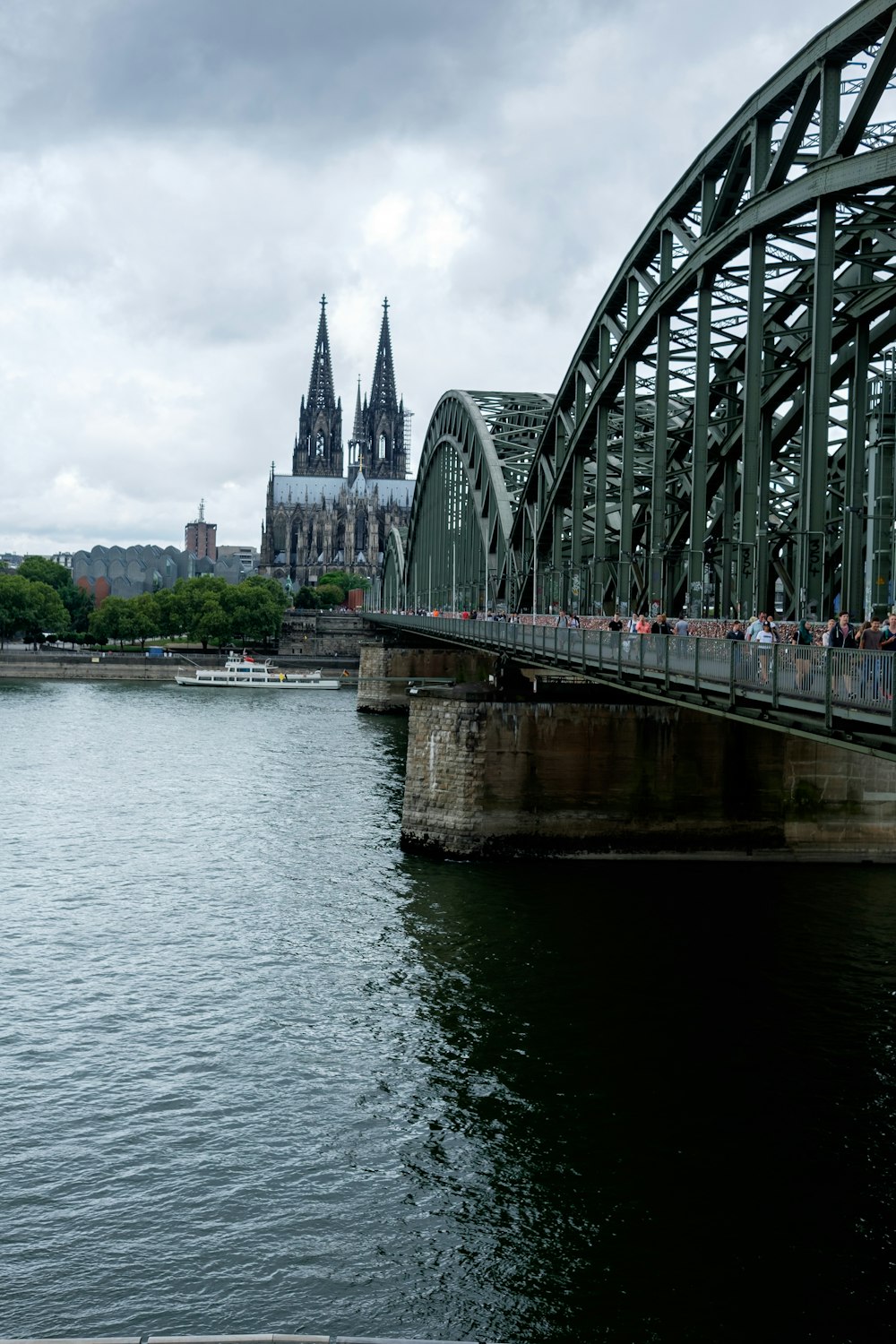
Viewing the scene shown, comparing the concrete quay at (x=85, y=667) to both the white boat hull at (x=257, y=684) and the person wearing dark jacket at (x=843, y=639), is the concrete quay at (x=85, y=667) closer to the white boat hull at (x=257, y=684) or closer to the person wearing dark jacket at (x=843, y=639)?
the white boat hull at (x=257, y=684)

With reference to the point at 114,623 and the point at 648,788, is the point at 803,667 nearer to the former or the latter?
the point at 648,788

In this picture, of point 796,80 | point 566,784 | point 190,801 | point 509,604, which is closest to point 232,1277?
point 566,784

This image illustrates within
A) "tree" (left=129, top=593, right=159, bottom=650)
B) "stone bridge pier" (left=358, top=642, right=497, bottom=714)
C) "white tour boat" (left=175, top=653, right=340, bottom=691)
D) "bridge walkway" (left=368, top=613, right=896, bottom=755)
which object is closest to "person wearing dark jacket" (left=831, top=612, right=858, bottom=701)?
"bridge walkway" (left=368, top=613, right=896, bottom=755)

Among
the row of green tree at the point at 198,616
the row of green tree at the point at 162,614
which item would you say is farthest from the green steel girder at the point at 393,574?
the row of green tree at the point at 198,616

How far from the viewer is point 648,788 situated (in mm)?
34406

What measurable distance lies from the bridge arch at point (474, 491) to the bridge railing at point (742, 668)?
29.6 meters

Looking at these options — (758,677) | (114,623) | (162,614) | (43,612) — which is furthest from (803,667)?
(114,623)

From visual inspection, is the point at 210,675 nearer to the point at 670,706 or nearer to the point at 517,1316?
the point at 670,706

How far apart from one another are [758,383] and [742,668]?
32.7 feet

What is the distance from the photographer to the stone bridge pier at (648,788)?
3391 centimetres

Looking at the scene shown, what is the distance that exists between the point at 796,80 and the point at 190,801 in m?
28.3

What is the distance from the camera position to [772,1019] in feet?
72.2

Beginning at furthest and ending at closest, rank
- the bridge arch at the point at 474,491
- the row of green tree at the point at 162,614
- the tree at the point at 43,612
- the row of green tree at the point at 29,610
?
the tree at the point at 43,612, the row of green tree at the point at 162,614, the row of green tree at the point at 29,610, the bridge arch at the point at 474,491

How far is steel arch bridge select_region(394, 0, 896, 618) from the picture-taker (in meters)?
25.4
